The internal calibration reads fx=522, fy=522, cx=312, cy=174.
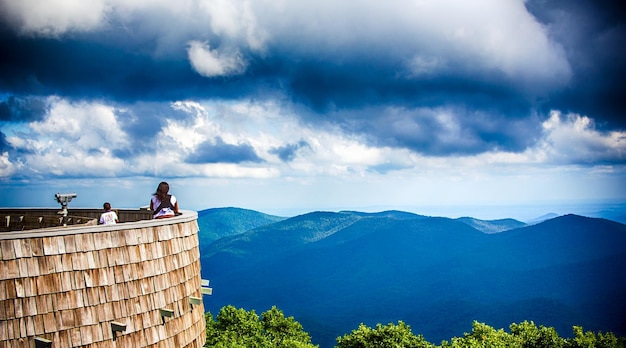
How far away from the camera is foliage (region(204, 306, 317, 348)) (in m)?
38.5

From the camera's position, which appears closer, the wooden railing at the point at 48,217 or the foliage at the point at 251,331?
the wooden railing at the point at 48,217

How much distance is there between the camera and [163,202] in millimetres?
17328

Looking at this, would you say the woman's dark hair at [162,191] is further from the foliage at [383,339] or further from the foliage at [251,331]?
the foliage at [383,339]

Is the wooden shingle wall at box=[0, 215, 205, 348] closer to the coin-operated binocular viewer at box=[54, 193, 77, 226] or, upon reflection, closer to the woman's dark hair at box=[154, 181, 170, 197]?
the woman's dark hair at box=[154, 181, 170, 197]

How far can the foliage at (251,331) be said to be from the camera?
126 feet

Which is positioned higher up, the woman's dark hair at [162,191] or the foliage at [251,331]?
the woman's dark hair at [162,191]

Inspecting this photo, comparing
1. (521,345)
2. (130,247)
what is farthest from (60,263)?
(521,345)

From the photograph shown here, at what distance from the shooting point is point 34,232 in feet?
39.3

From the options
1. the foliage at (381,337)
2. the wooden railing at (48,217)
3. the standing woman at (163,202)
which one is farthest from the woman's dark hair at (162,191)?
the foliage at (381,337)

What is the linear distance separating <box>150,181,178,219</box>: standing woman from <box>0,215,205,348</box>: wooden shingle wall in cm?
142

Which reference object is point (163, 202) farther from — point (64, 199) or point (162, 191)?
point (64, 199)

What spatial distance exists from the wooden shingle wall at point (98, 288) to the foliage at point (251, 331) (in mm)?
22747

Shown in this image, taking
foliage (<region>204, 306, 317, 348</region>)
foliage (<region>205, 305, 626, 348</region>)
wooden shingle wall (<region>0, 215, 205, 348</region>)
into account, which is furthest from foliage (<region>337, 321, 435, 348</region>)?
wooden shingle wall (<region>0, 215, 205, 348</region>)

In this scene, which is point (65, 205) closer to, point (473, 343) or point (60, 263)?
point (60, 263)
